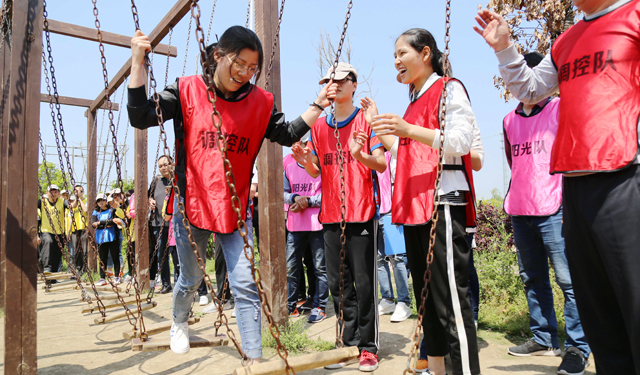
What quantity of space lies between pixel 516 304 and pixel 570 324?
1.64 metres

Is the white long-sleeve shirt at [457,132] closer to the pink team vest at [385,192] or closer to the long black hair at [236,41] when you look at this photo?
the long black hair at [236,41]

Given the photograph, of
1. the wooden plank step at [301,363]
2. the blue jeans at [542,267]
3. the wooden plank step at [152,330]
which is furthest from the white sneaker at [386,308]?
the wooden plank step at [301,363]

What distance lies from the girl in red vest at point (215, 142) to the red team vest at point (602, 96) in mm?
1741

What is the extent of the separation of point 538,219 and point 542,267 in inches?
15.3

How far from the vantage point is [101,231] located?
912cm

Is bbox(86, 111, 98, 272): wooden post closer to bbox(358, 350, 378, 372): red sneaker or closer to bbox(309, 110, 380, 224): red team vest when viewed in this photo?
bbox(309, 110, 380, 224): red team vest

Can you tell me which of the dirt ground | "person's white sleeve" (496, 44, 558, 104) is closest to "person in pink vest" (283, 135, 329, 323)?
the dirt ground

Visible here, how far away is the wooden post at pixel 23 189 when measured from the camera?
308 centimetres

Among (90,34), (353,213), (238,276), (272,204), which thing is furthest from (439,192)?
(90,34)

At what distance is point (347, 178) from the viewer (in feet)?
11.1

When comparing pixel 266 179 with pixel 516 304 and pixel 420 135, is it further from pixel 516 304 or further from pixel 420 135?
pixel 516 304

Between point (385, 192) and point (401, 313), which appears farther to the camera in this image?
point (385, 192)

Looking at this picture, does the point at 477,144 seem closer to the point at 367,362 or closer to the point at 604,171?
the point at 604,171

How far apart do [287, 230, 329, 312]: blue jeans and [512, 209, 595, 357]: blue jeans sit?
7.34 feet
